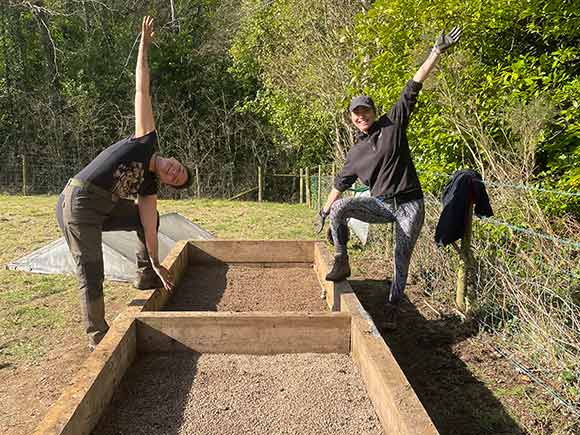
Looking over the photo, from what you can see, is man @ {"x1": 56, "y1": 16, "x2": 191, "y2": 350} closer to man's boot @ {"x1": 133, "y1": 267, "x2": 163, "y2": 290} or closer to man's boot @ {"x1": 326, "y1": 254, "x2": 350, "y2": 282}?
man's boot @ {"x1": 133, "y1": 267, "x2": 163, "y2": 290}

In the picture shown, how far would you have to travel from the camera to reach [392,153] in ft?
11.4

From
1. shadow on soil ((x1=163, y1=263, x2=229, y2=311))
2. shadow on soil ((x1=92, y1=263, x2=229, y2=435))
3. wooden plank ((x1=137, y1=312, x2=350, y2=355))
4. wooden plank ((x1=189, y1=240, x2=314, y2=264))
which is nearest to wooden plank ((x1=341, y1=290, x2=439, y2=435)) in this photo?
wooden plank ((x1=137, y1=312, x2=350, y2=355))

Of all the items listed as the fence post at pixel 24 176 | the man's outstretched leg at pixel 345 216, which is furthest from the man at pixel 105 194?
the fence post at pixel 24 176

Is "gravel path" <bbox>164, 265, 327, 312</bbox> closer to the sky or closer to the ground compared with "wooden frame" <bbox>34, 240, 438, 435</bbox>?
closer to the ground

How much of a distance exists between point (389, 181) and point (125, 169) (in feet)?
5.70

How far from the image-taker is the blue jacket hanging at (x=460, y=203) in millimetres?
3699

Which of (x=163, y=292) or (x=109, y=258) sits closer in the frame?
(x=163, y=292)

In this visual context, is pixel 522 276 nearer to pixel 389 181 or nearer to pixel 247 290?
pixel 389 181

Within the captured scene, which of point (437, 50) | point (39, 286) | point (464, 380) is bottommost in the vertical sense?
point (464, 380)

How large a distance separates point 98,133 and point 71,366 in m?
14.4

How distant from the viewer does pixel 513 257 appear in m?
3.67

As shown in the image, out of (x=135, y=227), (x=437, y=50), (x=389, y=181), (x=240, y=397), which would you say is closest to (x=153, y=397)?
(x=240, y=397)

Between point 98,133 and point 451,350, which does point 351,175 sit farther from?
point 98,133

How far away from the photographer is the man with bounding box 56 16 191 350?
10.0 ft
